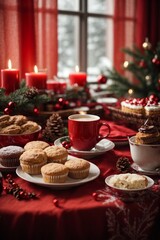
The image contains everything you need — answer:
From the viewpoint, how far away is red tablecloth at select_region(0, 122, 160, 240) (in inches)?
31.4

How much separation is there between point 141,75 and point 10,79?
1638 millimetres

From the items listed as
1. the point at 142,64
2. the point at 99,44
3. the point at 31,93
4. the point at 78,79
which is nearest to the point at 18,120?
the point at 31,93

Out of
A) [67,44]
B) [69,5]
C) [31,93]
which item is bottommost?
[31,93]

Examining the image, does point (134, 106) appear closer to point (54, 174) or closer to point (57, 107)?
point (57, 107)

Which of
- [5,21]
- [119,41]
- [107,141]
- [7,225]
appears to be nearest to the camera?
Result: [7,225]

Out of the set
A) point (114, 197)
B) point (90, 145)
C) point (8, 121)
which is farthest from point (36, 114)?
point (114, 197)

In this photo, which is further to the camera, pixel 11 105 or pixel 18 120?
pixel 11 105

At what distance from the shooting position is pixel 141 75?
2934 millimetres

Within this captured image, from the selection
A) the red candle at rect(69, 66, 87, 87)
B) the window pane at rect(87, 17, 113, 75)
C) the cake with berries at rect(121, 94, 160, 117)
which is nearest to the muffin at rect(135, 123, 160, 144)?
the cake with berries at rect(121, 94, 160, 117)

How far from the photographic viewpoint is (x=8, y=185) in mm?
937

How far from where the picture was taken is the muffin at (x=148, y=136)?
1.01m

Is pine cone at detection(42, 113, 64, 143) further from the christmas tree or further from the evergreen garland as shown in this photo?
the christmas tree

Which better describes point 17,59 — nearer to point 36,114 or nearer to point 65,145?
point 36,114

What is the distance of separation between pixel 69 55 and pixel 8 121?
6.85 ft
